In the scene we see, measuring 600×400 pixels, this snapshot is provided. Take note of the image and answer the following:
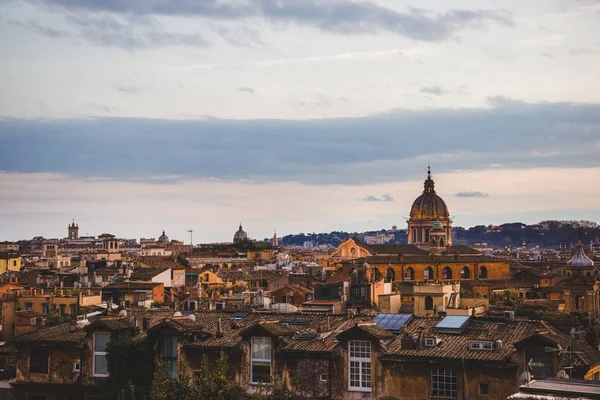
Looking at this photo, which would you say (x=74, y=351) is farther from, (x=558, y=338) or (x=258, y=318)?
(x=558, y=338)

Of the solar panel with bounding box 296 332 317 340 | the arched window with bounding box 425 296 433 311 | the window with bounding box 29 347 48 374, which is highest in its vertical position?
the arched window with bounding box 425 296 433 311

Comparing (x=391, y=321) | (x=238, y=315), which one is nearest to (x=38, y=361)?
(x=238, y=315)

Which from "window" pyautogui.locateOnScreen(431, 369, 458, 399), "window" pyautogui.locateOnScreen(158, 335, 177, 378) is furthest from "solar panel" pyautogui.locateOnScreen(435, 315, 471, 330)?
"window" pyautogui.locateOnScreen(158, 335, 177, 378)

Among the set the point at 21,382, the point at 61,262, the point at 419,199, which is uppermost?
the point at 419,199

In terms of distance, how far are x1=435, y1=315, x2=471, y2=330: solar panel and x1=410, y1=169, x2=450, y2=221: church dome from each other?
13992 cm

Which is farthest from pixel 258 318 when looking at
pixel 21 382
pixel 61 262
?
pixel 61 262

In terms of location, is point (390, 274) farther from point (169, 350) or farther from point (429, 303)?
point (169, 350)

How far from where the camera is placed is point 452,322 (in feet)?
89.2

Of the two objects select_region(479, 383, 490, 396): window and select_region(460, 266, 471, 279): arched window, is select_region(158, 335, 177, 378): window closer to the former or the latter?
select_region(479, 383, 490, 396): window

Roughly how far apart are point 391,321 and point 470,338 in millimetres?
3334

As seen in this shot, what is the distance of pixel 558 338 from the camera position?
2581 cm

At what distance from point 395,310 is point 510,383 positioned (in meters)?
25.1

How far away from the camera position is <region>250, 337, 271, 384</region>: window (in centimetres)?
2673

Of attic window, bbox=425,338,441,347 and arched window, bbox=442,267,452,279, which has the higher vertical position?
arched window, bbox=442,267,452,279
